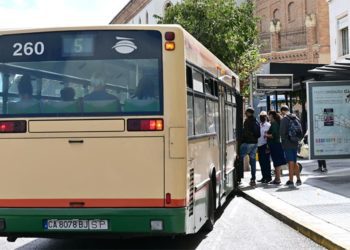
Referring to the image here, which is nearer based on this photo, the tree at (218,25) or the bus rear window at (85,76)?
the bus rear window at (85,76)

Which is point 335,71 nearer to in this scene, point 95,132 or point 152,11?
point 95,132

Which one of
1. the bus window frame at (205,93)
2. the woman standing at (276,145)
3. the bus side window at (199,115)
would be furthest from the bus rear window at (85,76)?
the woman standing at (276,145)

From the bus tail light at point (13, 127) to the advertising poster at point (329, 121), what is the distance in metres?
9.79

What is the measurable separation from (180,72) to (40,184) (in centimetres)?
200

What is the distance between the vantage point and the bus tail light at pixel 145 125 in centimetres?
698

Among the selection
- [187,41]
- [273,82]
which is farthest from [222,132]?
[273,82]

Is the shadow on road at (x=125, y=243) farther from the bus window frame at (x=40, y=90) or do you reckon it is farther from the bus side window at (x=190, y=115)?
the bus window frame at (x=40, y=90)

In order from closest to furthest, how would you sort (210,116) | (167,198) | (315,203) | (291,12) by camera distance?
(167,198) < (210,116) < (315,203) < (291,12)

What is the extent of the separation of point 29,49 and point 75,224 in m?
2.03

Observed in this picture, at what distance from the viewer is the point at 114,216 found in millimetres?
7000

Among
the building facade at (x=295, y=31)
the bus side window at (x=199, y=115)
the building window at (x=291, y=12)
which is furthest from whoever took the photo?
the building window at (x=291, y=12)

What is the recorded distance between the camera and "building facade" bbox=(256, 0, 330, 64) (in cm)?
6266

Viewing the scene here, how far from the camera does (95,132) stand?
23.2 ft

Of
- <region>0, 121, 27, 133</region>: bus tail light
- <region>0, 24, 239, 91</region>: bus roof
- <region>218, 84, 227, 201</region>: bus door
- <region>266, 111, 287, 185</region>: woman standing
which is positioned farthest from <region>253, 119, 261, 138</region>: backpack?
<region>0, 121, 27, 133</region>: bus tail light
